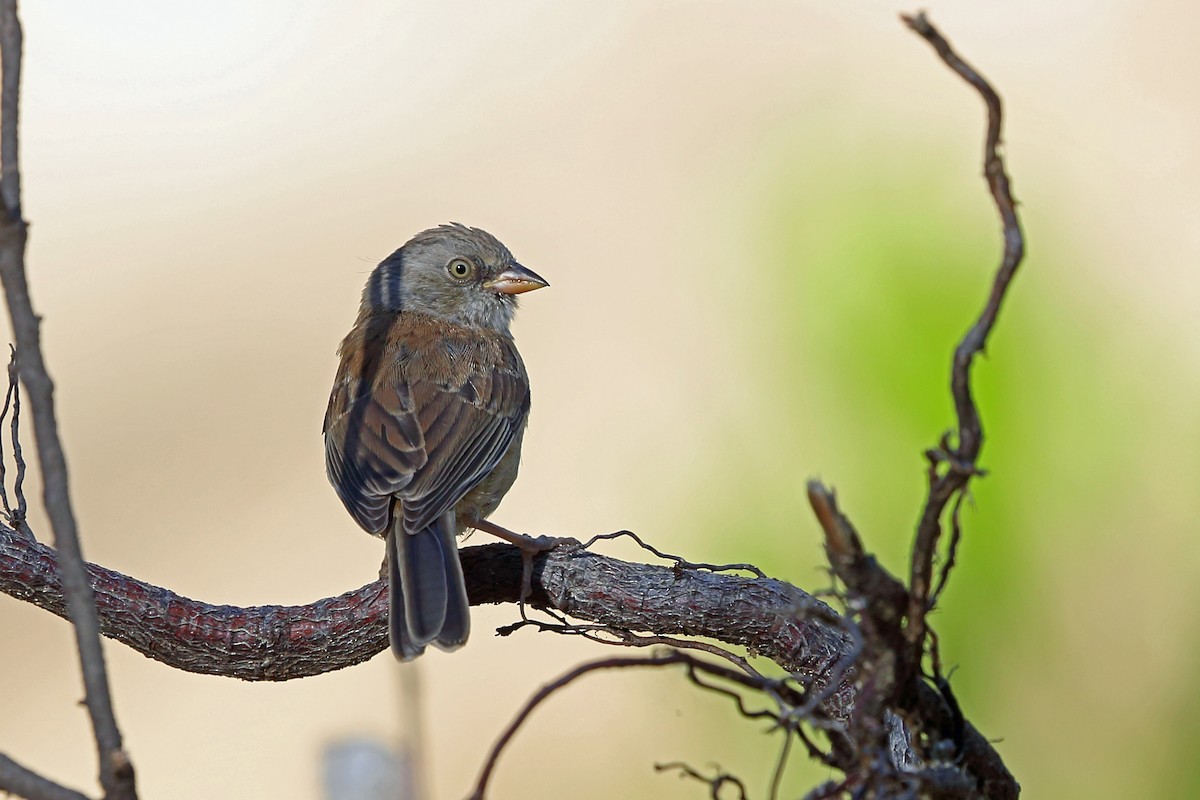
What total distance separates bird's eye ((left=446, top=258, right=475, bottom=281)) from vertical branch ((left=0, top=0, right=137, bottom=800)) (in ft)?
11.6

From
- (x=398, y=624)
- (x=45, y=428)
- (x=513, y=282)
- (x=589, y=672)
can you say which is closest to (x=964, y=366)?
(x=589, y=672)

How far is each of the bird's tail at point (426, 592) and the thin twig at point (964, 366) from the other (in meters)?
1.42

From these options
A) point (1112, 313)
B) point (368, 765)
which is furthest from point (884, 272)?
point (368, 765)

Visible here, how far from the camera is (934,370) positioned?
16.5ft

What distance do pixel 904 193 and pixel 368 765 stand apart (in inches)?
162

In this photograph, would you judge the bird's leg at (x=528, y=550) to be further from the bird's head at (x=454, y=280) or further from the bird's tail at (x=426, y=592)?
the bird's head at (x=454, y=280)

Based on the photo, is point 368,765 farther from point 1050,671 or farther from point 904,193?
point 904,193

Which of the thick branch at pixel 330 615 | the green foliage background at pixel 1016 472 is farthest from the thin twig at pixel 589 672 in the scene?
the green foliage background at pixel 1016 472

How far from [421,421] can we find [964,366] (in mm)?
2805

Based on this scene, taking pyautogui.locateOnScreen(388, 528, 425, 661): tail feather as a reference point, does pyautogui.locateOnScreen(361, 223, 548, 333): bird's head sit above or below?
above

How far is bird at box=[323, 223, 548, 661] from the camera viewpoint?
Result: 326 centimetres

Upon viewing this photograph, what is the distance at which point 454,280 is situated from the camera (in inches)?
193

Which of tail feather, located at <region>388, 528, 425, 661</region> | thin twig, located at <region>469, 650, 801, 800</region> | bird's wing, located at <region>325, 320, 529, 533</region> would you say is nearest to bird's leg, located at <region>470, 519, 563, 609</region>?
tail feather, located at <region>388, 528, 425, 661</region>

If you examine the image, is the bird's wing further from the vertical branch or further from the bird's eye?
the vertical branch
